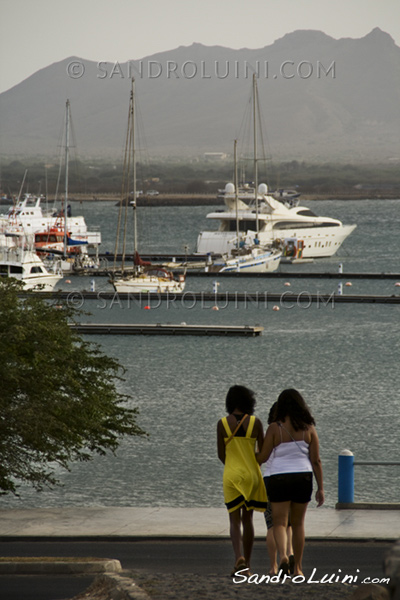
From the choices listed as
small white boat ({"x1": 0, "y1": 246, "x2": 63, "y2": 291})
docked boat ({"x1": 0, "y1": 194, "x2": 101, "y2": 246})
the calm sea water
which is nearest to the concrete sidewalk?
the calm sea water

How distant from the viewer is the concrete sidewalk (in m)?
10.9

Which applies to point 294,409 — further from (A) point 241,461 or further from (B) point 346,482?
(B) point 346,482

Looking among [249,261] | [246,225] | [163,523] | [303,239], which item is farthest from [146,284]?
[163,523]

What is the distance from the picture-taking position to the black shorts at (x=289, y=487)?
804 centimetres

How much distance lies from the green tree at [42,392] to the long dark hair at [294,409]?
21.5ft

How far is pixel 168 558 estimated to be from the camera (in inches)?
388

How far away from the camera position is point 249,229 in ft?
277

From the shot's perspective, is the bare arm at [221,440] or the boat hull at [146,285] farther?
the boat hull at [146,285]

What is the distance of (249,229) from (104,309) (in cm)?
3241

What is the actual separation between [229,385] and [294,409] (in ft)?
81.3

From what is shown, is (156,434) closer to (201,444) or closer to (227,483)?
(201,444)

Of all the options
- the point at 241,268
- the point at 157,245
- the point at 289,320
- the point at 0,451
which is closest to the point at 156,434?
the point at 0,451

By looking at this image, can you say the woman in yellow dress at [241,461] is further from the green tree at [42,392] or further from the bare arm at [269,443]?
the green tree at [42,392]

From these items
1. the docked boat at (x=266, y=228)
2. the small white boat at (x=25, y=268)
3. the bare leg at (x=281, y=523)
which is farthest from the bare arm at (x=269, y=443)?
the docked boat at (x=266, y=228)
